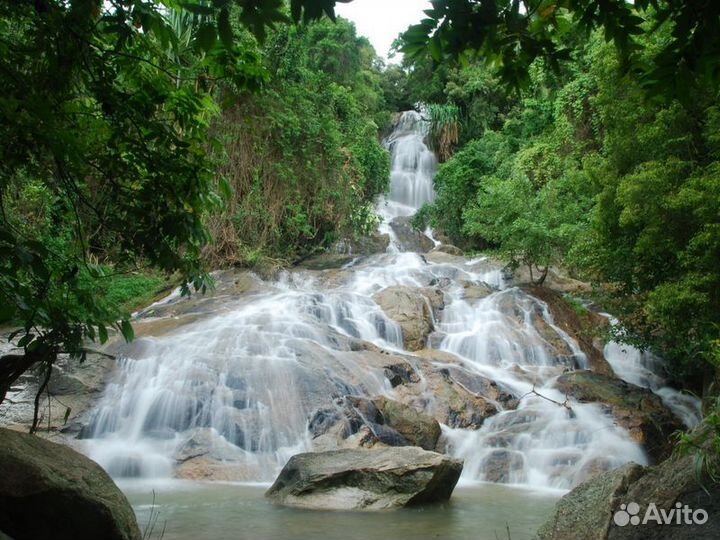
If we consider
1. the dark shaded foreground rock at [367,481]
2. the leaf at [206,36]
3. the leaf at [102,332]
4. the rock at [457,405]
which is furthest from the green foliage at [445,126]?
the leaf at [206,36]

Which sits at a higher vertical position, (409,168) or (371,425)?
(409,168)

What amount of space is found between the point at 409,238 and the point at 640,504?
71.4ft

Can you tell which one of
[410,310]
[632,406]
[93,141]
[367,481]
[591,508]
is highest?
[93,141]

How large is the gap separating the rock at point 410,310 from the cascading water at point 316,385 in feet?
0.83

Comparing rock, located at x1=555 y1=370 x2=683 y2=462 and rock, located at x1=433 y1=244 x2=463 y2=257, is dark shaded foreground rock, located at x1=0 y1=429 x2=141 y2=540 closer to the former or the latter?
rock, located at x1=555 y1=370 x2=683 y2=462

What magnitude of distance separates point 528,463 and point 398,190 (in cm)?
2155

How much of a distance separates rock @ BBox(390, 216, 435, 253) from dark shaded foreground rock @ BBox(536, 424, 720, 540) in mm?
20381

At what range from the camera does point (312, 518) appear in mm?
6555

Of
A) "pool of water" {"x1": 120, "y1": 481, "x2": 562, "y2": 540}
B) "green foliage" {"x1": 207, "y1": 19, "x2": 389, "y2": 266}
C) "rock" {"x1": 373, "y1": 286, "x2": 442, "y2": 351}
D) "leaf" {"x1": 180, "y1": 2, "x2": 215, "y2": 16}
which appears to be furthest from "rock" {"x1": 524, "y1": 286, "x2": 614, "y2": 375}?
"leaf" {"x1": 180, "y1": 2, "x2": 215, "y2": 16}

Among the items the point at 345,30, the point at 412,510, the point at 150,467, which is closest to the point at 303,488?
the point at 412,510

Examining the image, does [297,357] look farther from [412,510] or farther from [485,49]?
[485,49]

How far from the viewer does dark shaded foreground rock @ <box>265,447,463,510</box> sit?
703cm

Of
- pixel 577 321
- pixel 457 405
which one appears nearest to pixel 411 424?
pixel 457 405

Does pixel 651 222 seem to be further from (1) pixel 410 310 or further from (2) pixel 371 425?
(1) pixel 410 310
